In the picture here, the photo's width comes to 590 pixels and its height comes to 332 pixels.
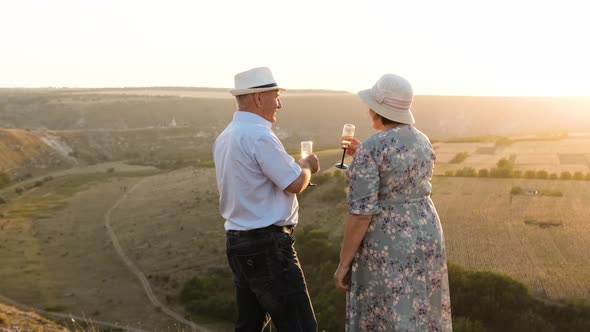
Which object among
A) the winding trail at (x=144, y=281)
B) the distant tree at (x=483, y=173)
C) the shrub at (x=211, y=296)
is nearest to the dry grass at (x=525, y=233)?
the distant tree at (x=483, y=173)

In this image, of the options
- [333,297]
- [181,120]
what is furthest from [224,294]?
[181,120]

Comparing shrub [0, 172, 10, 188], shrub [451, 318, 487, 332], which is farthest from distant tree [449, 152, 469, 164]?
shrub [0, 172, 10, 188]

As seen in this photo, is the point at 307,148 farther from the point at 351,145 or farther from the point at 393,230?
the point at 393,230

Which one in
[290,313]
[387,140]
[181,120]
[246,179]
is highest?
[387,140]

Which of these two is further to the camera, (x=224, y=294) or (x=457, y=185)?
(x=457, y=185)

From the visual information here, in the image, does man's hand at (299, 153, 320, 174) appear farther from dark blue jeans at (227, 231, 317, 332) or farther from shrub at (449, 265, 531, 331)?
shrub at (449, 265, 531, 331)

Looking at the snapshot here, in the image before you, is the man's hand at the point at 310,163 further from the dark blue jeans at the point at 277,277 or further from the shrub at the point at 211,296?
the shrub at the point at 211,296

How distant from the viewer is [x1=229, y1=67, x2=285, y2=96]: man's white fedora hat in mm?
4992

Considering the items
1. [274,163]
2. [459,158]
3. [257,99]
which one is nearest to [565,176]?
[459,158]

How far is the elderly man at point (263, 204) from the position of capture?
15.9 ft

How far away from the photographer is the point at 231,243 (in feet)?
16.7

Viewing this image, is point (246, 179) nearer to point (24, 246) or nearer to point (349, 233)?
point (349, 233)

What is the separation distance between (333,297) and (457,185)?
66.0 feet

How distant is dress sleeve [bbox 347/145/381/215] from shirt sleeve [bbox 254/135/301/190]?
1.61 ft
